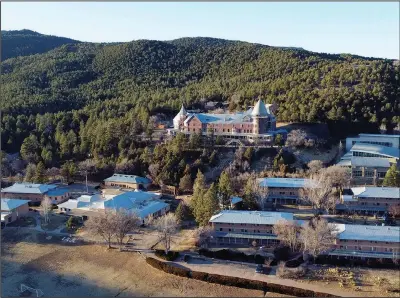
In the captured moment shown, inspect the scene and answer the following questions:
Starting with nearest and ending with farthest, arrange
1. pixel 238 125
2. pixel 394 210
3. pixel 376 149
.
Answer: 1. pixel 394 210
2. pixel 376 149
3. pixel 238 125

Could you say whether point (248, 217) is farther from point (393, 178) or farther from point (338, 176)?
point (393, 178)

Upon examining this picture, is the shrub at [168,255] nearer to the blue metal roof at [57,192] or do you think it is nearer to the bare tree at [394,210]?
the blue metal roof at [57,192]

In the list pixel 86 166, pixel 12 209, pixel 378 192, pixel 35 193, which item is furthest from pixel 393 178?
pixel 12 209

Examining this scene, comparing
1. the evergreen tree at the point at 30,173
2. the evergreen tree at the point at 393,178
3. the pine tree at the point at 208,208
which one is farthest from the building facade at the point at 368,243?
the evergreen tree at the point at 30,173

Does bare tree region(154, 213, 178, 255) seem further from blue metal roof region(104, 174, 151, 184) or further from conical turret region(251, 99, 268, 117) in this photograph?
conical turret region(251, 99, 268, 117)

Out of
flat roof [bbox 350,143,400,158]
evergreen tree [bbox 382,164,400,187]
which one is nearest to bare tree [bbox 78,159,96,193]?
flat roof [bbox 350,143,400,158]

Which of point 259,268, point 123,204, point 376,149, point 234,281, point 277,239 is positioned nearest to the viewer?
point 234,281

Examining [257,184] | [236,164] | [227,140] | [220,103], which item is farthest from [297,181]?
[220,103]
